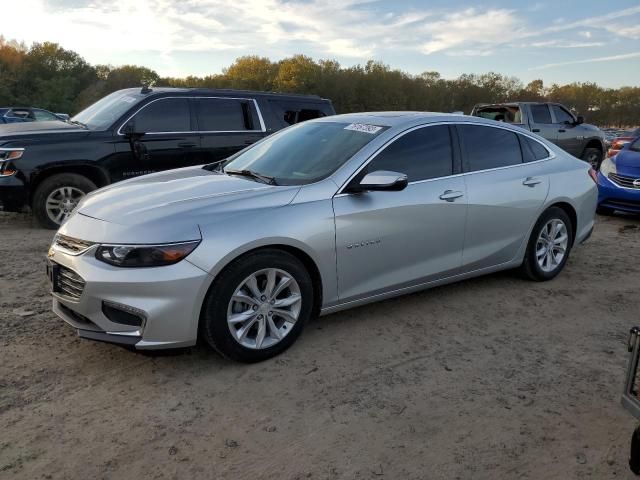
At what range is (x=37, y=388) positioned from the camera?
3.18 m

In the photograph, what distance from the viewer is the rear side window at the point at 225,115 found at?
7.69 meters

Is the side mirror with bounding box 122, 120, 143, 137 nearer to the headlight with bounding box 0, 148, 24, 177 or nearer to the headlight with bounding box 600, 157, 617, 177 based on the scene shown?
the headlight with bounding box 0, 148, 24, 177

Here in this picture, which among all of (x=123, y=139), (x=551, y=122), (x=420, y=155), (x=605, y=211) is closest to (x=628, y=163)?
(x=605, y=211)

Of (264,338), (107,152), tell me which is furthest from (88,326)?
(107,152)

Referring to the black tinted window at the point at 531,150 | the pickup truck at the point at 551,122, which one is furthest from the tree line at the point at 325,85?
the black tinted window at the point at 531,150

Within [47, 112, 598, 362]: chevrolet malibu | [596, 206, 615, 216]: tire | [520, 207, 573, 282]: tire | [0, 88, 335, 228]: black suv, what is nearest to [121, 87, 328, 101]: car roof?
[0, 88, 335, 228]: black suv

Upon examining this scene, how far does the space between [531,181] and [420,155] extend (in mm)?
1268

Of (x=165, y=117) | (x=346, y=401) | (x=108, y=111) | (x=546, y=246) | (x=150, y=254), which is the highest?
(x=108, y=111)

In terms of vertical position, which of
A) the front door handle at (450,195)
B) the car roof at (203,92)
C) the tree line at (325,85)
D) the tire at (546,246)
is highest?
the tree line at (325,85)

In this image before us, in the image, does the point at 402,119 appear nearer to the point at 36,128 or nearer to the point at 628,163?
the point at 36,128

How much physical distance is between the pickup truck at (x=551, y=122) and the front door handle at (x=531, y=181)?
8650 millimetres

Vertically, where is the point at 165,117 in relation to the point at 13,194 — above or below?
above

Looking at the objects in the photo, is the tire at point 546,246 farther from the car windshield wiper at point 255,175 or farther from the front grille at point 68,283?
the front grille at point 68,283

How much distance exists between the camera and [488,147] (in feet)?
15.5
